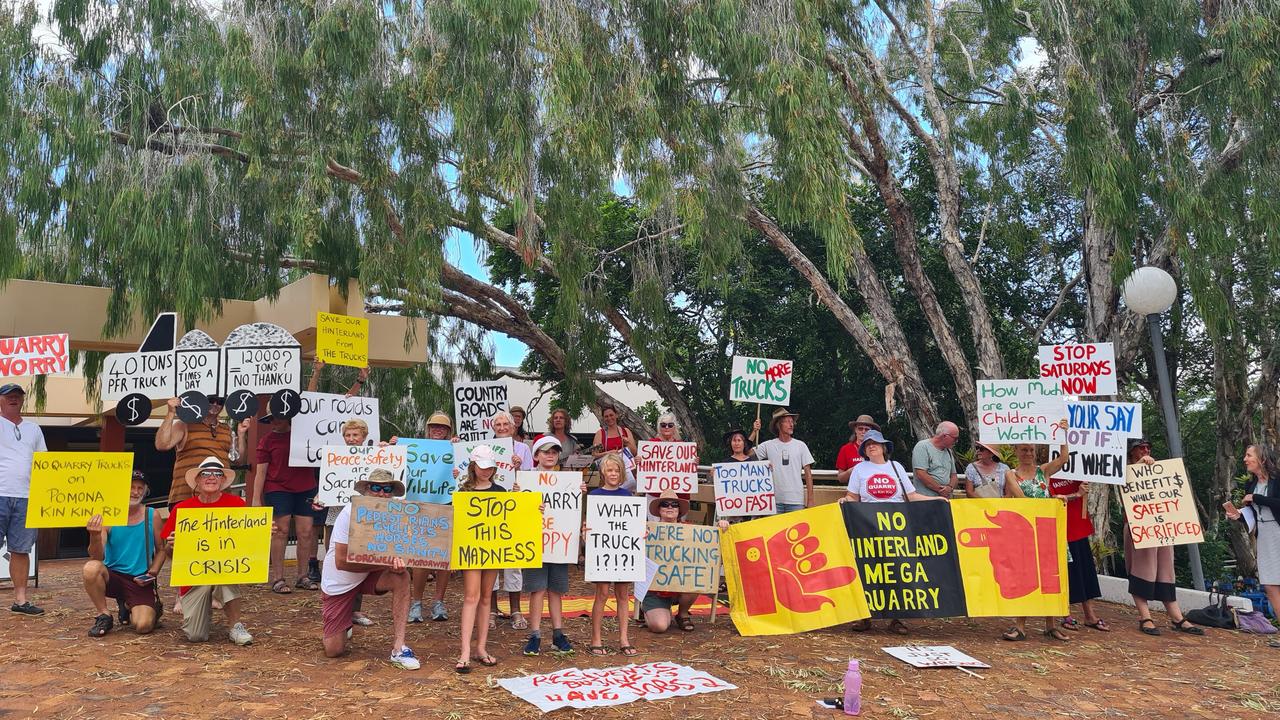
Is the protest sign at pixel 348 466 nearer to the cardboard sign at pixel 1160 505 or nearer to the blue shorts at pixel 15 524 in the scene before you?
the blue shorts at pixel 15 524

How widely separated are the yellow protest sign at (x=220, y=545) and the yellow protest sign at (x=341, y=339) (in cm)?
296

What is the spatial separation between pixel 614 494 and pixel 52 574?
730 cm

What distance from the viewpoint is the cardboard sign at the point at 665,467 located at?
30.2ft

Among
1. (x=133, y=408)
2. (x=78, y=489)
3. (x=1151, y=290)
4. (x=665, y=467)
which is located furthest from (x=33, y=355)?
(x=1151, y=290)

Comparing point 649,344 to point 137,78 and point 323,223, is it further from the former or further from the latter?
point 137,78

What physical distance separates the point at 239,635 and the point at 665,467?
3917mm

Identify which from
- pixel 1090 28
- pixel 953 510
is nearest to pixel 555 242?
pixel 953 510

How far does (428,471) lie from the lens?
7.96 meters

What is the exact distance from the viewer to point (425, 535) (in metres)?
6.25

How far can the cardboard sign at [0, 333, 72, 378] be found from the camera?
836cm

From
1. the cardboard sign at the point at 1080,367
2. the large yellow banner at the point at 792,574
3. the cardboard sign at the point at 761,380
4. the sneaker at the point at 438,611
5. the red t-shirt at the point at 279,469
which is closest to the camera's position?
the large yellow banner at the point at 792,574

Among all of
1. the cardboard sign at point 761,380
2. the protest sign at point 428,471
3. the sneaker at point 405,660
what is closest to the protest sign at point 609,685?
the sneaker at point 405,660

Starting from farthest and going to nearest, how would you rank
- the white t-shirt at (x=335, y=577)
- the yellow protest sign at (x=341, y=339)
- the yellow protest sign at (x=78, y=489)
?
the yellow protest sign at (x=341, y=339)
the yellow protest sign at (x=78, y=489)
the white t-shirt at (x=335, y=577)

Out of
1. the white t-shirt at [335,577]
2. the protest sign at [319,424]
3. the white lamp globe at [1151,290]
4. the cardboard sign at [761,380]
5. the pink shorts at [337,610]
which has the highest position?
the white lamp globe at [1151,290]
